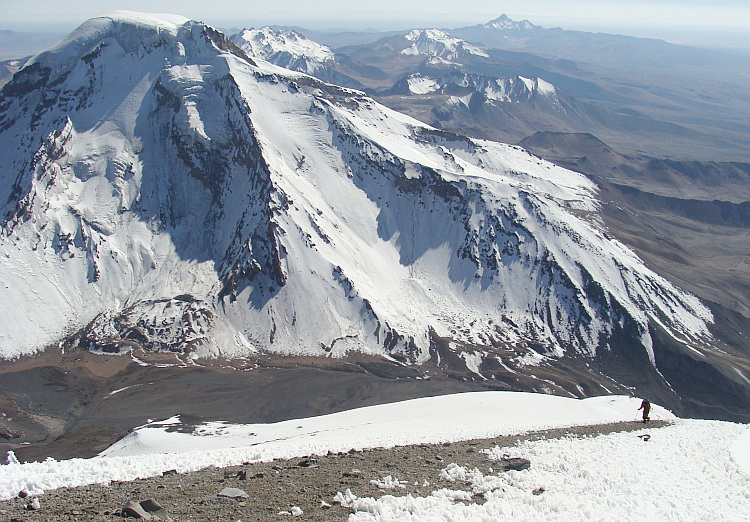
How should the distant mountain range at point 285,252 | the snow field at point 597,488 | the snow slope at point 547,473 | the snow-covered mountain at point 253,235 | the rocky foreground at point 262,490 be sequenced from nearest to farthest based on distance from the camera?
the rocky foreground at point 262,490 → the snow field at point 597,488 → the snow slope at point 547,473 → the distant mountain range at point 285,252 → the snow-covered mountain at point 253,235

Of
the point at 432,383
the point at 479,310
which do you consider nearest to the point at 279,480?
the point at 432,383

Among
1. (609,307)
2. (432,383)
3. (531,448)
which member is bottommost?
(432,383)

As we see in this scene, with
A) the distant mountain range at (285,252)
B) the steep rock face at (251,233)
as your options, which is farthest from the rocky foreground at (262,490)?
the steep rock face at (251,233)

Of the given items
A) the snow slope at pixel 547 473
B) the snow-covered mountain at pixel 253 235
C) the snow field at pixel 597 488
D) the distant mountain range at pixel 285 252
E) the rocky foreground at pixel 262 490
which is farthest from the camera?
the snow-covered mountain at pixel 253 235

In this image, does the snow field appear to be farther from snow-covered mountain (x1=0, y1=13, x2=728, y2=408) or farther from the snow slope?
snow-covered mountain (x1=0, y1=13, x2=728, y2=408)

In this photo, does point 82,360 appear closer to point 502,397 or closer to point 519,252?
point 502,397

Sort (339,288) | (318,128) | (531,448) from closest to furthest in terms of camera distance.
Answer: (531,448), (339,288), (318,128)

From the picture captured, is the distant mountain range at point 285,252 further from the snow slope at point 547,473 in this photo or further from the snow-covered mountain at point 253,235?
the snow slope at point 547,473
